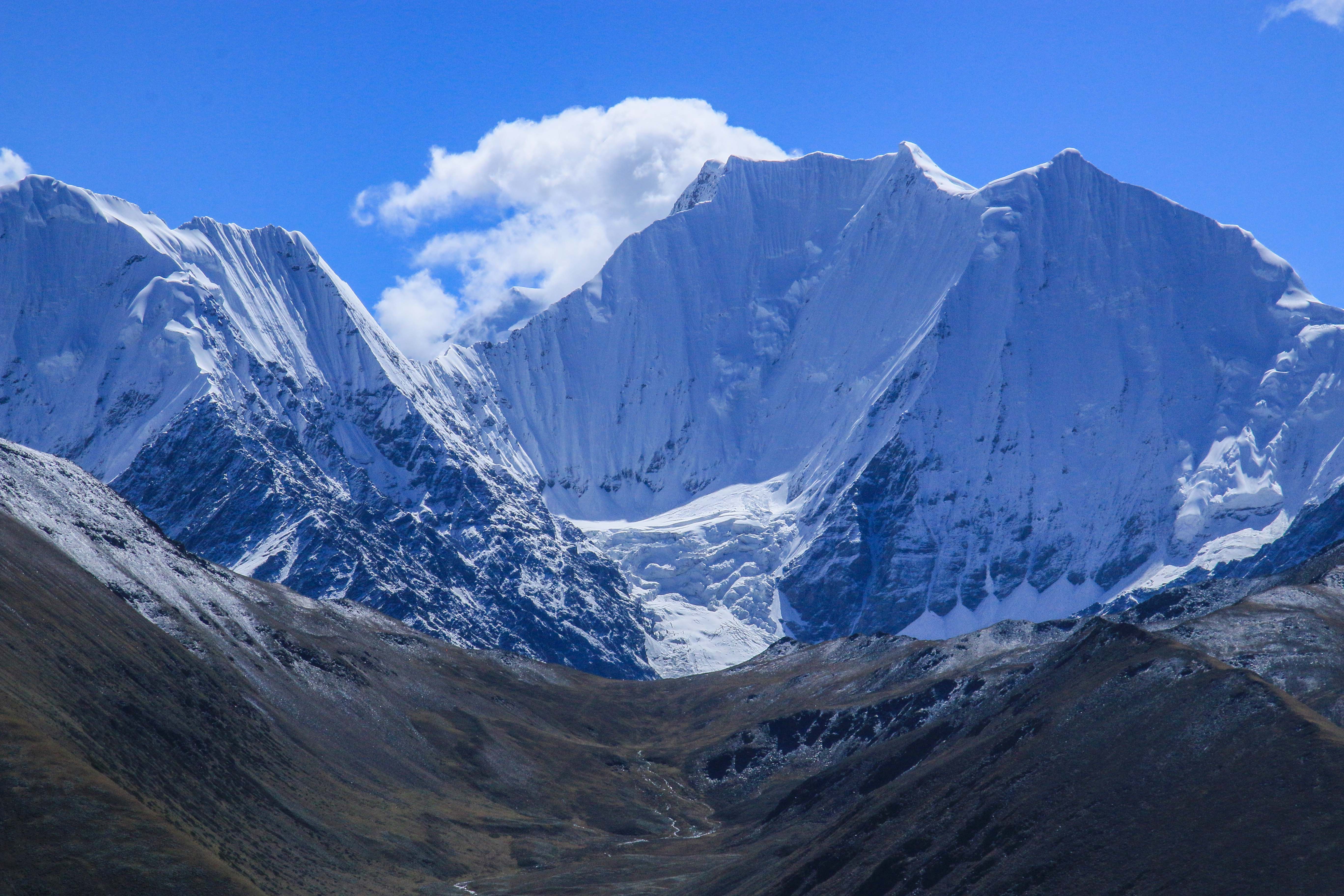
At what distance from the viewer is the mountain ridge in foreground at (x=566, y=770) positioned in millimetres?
90188

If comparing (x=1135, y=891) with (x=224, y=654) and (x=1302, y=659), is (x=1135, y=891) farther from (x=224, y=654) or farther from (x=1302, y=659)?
(x=224, y=654)

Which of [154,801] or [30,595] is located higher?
[30,595]

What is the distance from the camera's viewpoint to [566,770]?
643ft

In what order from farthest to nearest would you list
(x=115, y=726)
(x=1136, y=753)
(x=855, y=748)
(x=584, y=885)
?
(x=855, y=748) → (x=584, y=885) → (x=115, y=726) → (x=1136, y=753)

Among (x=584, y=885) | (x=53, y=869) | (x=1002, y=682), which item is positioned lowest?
(x=53, y=869)

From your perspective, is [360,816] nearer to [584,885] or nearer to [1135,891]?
[584,885]

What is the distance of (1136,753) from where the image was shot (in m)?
99.2

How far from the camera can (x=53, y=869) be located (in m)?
88.8

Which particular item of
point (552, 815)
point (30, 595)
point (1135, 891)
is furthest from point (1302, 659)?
point (30, 595)

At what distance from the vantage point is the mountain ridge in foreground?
90188 mm

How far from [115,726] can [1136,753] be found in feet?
268

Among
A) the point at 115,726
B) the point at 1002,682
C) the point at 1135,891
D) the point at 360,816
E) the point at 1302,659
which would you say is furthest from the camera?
the point at 1002,682

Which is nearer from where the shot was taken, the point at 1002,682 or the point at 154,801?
the point at 154,801

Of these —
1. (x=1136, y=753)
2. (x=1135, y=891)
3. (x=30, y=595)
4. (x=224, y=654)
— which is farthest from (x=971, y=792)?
(x=224, y=654)
